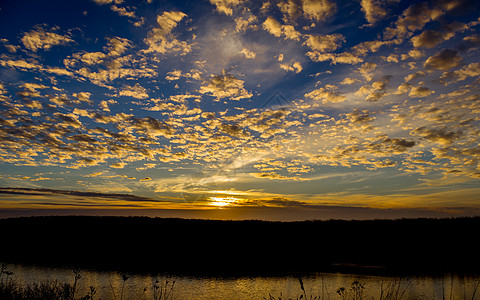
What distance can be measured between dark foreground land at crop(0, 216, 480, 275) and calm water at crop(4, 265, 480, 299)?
4.47 meters

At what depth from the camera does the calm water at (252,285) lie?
63.1ft

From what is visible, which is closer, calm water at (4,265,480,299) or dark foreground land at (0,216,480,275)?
calm water at (4,265,480,299)

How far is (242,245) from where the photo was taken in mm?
49875

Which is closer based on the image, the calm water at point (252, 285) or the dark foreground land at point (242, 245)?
the calm water at point (252, 285)

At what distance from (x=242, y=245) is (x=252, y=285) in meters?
27.6

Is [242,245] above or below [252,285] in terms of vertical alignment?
below

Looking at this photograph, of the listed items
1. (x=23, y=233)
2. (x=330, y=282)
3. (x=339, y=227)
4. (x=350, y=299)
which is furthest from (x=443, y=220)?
(x=23, y=233)

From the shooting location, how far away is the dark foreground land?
33906 mm

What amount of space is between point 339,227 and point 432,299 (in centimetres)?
4259

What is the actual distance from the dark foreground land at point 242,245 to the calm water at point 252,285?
4473mm

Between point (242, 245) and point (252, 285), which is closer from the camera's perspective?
point (252, 285)

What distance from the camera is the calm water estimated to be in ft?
63.1

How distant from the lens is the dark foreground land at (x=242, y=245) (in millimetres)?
33906

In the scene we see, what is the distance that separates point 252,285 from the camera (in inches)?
902
